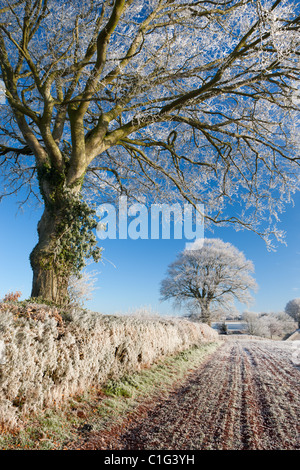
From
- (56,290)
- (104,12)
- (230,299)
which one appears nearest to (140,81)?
(104,12)

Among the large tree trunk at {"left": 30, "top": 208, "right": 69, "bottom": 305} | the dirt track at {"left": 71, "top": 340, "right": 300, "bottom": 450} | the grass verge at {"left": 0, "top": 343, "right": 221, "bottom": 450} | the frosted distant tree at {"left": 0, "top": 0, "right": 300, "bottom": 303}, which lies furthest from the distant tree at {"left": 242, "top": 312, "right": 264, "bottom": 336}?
the large tree trunk at {"left": 30, "top": 208, "right": 69, "bottom": 305}

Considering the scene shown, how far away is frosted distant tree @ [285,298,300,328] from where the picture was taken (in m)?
36.9

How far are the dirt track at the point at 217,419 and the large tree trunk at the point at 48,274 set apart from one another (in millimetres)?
3398

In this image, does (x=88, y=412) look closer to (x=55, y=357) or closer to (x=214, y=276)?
(x=55, y=357)

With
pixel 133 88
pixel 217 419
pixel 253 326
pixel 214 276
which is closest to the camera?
pixel 217 419

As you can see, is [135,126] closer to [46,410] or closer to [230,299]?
[46,410]

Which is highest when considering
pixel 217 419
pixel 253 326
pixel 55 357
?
pixel 55 357

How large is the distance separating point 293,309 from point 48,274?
139ft

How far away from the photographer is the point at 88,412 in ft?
10.4

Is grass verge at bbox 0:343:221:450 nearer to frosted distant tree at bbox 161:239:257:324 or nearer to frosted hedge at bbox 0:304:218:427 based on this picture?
frosted hedge at bbox 0:304:218:427

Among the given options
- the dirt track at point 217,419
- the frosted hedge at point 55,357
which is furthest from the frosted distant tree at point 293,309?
the frosted hedge at point 55,357

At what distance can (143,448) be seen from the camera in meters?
2.50

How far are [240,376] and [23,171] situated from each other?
10246 millimetres

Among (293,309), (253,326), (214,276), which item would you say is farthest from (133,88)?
(293,309)
